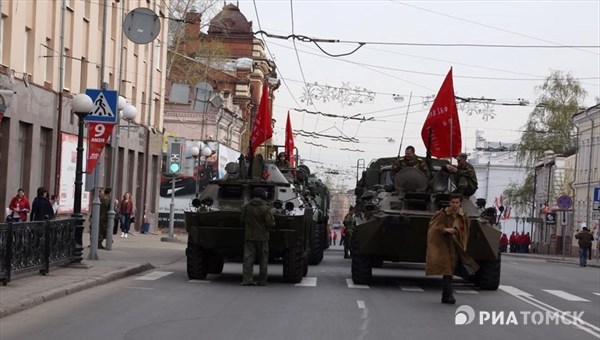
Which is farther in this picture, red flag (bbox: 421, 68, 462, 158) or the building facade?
the building facade

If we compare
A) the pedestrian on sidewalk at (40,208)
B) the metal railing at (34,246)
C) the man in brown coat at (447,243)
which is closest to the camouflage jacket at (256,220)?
the metal railing at (34,246)

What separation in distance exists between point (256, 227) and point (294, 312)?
4.77m

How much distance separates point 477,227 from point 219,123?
5343 centimetres

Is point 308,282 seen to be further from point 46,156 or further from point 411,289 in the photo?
point 46,156

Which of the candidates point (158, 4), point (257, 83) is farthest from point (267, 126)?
point (257, 83)

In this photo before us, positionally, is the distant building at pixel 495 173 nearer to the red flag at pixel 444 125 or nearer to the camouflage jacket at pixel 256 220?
the red flag at pixel 444 125

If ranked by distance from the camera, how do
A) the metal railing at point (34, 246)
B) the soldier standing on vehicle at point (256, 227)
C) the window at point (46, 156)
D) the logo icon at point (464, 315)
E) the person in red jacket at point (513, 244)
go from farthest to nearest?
1. the person in red jacket at point (513, 244)
2. the window at point (46, 156)
3. the soldier standing on vehicle at point (256, 227)
4. the metal railing at point (34, 246)
5. the logo icon at point (464, 315)

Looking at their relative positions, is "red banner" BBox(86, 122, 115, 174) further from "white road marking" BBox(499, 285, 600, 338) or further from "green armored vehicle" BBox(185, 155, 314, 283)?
"white road marking" BBox(499, 285, 600, 338)

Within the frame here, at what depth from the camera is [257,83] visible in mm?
89938

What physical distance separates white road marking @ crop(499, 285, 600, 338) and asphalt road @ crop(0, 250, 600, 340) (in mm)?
16

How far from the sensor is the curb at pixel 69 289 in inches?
551

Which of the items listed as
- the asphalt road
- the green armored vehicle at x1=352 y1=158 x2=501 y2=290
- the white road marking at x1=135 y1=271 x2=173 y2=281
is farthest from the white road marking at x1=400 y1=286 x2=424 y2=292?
the white road marking at x1=135 y1=271 x2=173 y2=281

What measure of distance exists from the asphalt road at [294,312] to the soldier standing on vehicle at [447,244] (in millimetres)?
458

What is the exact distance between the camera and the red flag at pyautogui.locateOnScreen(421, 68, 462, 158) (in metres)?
22.5
